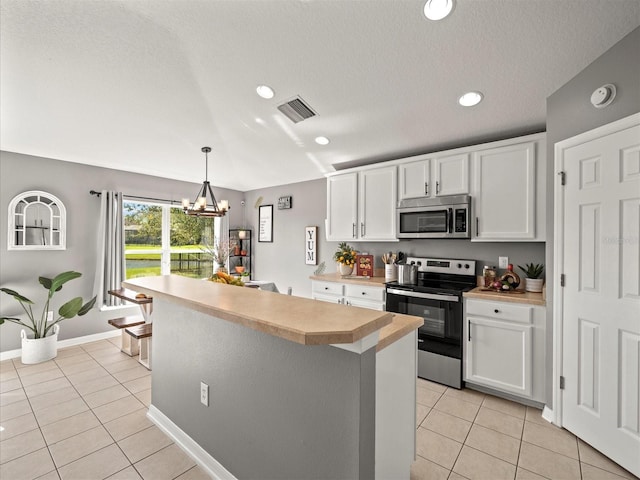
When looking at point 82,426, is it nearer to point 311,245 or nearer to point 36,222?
point 36,222

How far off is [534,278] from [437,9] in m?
2.36

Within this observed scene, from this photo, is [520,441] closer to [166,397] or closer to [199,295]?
[199,295]

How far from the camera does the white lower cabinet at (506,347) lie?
2414 mm

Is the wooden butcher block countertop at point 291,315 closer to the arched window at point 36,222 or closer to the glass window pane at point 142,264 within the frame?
the arched window at point 36,222

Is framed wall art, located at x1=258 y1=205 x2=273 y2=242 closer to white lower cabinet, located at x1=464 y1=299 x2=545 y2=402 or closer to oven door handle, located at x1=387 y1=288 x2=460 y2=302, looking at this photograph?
oven door handle, located at x1=387 y1=288 x2=460 y2=302

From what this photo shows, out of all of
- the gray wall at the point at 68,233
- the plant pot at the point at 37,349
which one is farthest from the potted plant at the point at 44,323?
the gray wall at the point at 68,233

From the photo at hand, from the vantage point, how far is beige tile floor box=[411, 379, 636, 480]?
1795 mm

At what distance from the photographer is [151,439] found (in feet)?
6.81

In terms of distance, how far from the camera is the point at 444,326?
2.84 meters

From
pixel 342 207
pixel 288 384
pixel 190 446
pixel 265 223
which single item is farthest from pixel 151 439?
pixel 265 223

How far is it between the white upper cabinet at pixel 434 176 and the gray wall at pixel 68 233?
3823mm

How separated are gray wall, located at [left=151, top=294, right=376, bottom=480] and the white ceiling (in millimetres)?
1858

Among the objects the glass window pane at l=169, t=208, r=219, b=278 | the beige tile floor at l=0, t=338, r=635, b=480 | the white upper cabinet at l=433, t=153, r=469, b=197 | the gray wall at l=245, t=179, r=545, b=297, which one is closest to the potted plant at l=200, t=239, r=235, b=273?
the glass window pane at l=169, t=208, r=219, b=278

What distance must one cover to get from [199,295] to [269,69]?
1.79 metres
